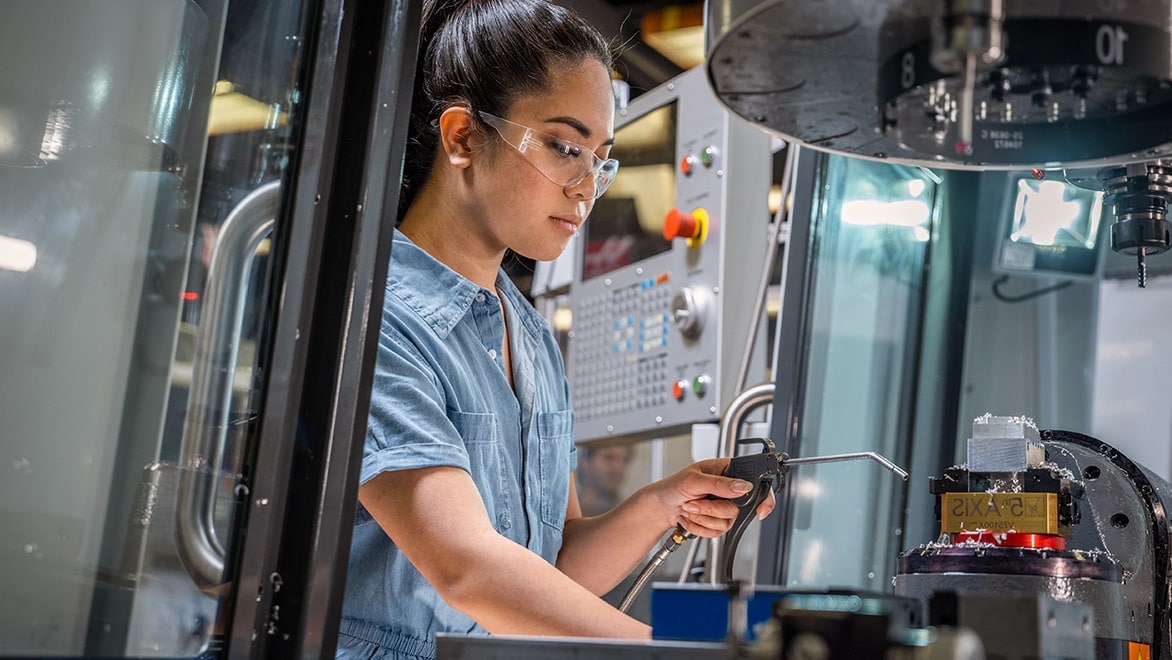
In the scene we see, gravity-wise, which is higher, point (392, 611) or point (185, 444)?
point (185, 444)

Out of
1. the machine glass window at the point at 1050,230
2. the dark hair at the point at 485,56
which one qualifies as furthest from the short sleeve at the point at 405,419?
the machine glass window at the point at 1050,230

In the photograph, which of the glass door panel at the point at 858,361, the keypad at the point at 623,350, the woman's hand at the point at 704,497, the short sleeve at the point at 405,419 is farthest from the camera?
the keypad at the point at 623,350

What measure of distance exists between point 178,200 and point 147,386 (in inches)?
5.4

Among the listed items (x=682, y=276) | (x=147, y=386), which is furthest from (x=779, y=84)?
(x=682, y=276)

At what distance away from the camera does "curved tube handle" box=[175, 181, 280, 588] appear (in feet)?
2.55

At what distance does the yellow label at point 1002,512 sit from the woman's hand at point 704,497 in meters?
0.29

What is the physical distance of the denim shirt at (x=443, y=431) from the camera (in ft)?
3.48

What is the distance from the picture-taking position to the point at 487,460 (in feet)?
3.93

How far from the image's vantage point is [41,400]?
2.77 feet

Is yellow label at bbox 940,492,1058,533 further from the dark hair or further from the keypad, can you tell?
the keypad

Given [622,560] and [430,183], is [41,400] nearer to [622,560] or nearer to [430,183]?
[430,183]

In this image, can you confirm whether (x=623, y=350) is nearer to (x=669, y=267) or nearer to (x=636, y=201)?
(x=669, y=267)

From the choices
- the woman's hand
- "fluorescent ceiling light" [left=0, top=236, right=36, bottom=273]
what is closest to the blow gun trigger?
the woman's hand

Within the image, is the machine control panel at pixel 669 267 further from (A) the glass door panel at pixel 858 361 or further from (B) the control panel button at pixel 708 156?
(A) the glass door panel at pixel 858 361
